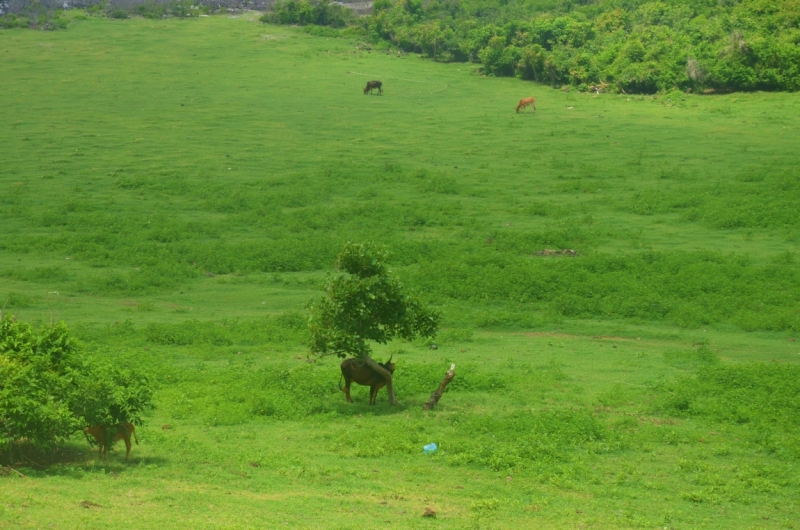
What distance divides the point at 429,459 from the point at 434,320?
2.88 m

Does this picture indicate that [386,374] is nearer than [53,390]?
No

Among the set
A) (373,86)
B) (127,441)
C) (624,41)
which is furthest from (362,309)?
(624,41)

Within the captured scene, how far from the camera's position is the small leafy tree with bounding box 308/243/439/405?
44.3ft

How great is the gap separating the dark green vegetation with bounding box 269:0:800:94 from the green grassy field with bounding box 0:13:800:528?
1.85 metres

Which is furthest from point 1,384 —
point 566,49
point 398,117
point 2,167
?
point 566,49

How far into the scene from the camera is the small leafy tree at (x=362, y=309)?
1349 centimetres

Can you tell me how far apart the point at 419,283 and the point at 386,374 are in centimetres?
739

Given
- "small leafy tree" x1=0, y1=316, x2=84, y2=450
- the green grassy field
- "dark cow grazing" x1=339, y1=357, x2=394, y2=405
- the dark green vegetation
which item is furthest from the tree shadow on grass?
the dark green vegetation

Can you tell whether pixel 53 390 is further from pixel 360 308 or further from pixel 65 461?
pixel 360 308

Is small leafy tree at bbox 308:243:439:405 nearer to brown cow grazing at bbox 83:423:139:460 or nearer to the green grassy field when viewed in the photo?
the green grassy field

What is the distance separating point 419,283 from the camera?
69.7 ft

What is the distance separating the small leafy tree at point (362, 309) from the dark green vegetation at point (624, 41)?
33464mm

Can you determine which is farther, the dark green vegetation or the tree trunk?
the dark green vegetation

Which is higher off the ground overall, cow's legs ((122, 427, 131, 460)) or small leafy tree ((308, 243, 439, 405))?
small leafy tree ((308, 243, 439, 405))
